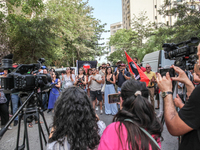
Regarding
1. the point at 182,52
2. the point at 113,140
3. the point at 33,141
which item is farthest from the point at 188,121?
the point at 33,141

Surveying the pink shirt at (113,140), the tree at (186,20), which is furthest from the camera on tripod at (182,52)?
the tree at (186,20)

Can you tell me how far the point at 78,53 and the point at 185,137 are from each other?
799 inches

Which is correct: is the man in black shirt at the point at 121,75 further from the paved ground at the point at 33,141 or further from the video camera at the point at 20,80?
the video camera at the point at 20,80

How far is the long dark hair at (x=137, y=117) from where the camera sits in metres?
1.05

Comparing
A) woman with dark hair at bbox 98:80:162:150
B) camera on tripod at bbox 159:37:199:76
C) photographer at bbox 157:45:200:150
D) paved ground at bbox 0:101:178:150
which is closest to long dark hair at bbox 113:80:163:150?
woman with dark hair at bbox 98:80:162:150

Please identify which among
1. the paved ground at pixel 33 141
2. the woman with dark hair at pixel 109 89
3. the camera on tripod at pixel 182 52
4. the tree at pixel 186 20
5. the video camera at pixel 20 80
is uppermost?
the tree at pixel 186 20

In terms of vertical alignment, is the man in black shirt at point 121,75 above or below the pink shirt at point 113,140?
above

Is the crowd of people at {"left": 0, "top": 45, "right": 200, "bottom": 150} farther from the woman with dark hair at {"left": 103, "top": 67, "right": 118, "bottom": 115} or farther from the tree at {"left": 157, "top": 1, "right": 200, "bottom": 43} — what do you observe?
the tree at {"left": 157, "top": 1, "right": 200, "bottom": 43}

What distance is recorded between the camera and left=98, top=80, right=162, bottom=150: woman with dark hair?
1029mm

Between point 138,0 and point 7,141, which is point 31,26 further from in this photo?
point 138,0

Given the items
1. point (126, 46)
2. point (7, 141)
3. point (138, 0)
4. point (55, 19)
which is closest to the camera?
point (7, 141)

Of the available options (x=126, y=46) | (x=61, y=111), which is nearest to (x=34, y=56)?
(x=61, y=111)

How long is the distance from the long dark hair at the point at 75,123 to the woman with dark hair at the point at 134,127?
0.30m

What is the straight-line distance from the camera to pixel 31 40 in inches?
375
